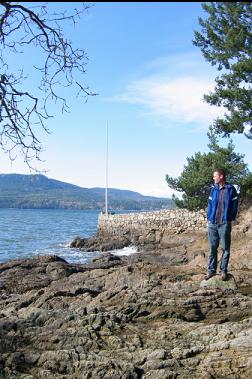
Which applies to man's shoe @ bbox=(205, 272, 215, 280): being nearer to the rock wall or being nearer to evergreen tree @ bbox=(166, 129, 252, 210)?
evergreen tree @ bbox=(166, 129, 252, 210)

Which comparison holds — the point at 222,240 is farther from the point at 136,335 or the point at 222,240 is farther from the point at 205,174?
the point at 205,174

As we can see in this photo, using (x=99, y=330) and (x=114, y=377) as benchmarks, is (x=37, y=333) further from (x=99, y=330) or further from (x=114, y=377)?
(x=114, y=377)

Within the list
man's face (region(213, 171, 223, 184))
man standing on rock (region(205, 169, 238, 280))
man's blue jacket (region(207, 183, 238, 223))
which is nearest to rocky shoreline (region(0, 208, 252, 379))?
man standing on rock (region(205, 169, 238, 280))

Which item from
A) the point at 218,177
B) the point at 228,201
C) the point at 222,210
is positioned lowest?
the point at 222,210

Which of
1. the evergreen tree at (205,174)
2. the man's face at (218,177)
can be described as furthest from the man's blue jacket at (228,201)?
the evergreen tree at (205,174)

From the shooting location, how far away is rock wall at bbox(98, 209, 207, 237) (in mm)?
29688

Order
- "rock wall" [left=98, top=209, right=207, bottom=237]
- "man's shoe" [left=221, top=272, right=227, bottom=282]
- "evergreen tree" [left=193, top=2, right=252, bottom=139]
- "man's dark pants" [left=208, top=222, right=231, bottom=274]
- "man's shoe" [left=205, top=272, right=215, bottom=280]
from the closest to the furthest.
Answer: "man's shoe" [left=221, top=272, right=227, bottom=282], "man's dark pants" [left=208, top=222, right=231, bottom=274], "man's shoe" [left=205, top=272, right=215, bottom=280], "evergreen tree" [left=193, top=2, right=252, bottom=139], "rock wall" [left=98, top=209, right=207, bottom=237]

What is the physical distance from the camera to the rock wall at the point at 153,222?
29688 mm

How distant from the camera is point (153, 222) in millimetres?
33938

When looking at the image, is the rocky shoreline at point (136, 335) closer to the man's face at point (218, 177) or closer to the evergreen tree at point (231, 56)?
the man's face at point (218, 177)

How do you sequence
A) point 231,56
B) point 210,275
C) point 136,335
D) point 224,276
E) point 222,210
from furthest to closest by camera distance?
1. point 231,56
2. point 210,275
3. point 222,210
4. point 224,276
5. point 136,335

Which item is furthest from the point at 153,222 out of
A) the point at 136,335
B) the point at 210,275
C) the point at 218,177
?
the point at 136,335

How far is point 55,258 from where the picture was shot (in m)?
20.0

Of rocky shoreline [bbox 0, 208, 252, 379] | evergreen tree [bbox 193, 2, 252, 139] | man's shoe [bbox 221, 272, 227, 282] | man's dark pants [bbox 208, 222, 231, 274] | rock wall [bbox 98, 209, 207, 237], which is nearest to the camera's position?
rocky shoreline [bbox 0, 208, 252, 379]
